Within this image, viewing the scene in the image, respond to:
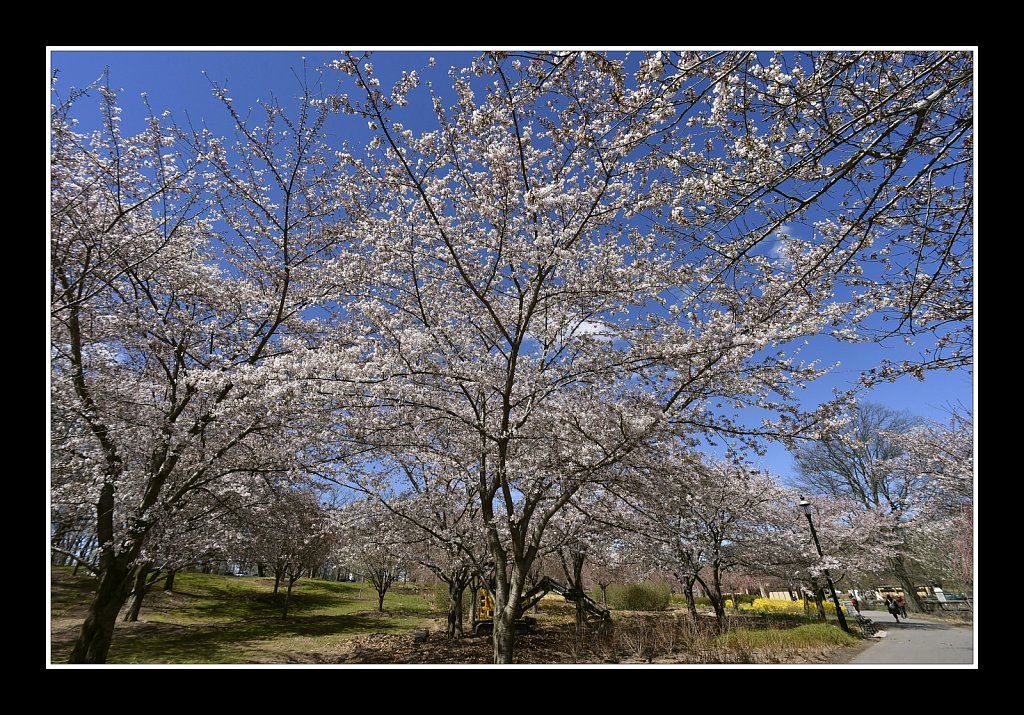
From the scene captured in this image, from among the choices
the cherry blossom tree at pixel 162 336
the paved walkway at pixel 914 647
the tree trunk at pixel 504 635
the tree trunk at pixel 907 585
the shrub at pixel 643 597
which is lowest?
the shrub at pixel 643 597

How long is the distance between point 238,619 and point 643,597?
18.5m

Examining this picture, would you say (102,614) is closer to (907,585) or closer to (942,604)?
(942,604)

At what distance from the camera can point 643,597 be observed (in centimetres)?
2342

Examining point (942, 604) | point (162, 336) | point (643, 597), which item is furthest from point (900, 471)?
point (162, 336)

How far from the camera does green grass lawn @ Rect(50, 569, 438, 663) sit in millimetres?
9945

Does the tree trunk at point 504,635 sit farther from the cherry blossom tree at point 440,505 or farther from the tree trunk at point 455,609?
the tree trunk at point 455,609

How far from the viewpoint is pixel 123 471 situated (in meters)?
6.14

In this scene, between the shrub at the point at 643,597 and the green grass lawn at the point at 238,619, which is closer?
the green grass lawn at the point at 238,619

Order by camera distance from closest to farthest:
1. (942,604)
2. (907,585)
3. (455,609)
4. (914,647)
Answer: (914,647) → (455,609) → (942,604) → (907,585)

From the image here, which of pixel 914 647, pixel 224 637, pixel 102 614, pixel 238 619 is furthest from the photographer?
pixel 238 619

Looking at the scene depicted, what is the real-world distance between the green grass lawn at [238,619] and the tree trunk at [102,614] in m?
0.46

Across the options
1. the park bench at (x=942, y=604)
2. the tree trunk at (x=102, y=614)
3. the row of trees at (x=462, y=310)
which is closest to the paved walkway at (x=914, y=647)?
the park bench at (x=942, y=604)

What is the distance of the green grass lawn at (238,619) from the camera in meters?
9.95

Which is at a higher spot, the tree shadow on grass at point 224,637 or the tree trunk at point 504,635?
the tree trunk at point 504,635
